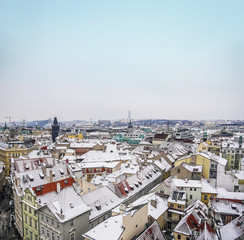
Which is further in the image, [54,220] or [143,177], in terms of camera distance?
[143,177]

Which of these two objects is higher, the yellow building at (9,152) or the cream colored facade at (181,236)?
the yellow building at (9,152)

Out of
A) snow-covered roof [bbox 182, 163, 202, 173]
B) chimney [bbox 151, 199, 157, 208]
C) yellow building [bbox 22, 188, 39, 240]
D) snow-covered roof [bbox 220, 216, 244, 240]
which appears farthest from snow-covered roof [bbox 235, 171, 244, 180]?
yellow building [bbox 22, 188, 39, 240]

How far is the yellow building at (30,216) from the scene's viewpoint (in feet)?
127

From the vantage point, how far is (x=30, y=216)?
132ft

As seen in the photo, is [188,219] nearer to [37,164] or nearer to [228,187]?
[228,187]

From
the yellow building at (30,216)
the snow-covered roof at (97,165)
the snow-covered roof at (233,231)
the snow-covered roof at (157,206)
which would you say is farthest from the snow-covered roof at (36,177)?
the snow-covered roof at (233,231)

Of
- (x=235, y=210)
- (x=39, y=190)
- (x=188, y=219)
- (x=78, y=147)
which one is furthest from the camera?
(x=78, y=147)

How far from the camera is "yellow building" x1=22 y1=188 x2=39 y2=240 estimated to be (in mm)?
38781

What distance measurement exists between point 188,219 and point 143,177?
84.9 feet

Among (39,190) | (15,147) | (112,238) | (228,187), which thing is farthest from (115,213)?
(15,147)

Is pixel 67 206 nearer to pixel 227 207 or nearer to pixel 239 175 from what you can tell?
pixel 227 207

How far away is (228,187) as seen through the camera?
50219 millimetres

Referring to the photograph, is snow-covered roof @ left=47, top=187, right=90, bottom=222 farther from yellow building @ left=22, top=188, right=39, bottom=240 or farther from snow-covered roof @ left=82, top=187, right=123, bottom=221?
yellow building @ left=22, top=188, right=39, bottom=240

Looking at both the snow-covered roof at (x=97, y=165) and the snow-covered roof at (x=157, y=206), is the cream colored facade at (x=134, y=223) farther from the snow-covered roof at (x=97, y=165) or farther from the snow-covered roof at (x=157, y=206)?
the snow-covered roof at (x=97, y=165)
